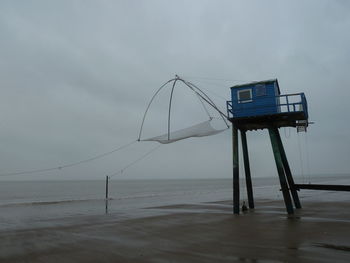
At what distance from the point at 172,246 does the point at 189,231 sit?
3.28 meters

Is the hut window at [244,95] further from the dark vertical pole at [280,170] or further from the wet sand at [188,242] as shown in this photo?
the wet sand at [188,242]

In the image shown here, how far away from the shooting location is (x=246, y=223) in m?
16.2

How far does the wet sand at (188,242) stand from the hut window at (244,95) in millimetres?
6992

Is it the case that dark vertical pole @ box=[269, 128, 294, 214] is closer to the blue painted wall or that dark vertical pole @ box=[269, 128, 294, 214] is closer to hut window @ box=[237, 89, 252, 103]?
the blue painted wall

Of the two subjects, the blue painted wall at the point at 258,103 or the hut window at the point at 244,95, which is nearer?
the blue painted wall at the point at 258,103

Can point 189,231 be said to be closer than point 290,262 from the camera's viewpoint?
No

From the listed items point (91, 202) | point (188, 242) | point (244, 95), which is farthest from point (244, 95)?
point (91, 202)

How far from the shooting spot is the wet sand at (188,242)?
957 cm

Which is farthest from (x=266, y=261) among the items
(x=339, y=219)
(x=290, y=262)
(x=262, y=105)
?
(x=262, y=105)

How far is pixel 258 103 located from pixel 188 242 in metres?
10.4

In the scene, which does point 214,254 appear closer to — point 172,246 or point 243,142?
point 172,246

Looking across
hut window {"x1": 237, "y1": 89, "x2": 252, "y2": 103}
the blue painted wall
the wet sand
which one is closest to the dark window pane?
hut window {"x1": 237, "y1": 89, "x2": 252, "y2": 103}

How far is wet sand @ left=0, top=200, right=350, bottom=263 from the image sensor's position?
31.4 feet

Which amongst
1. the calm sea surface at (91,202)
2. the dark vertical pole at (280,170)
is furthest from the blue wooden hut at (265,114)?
the calm sea surface at (91,202)
